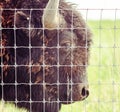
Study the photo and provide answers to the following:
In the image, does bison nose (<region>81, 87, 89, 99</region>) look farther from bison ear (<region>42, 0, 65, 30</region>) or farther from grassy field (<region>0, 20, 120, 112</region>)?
bison ear (<region>42, 0, 65, 30</region>)

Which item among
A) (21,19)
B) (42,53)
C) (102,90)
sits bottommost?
(102,90)

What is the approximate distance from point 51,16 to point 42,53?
0.39 m

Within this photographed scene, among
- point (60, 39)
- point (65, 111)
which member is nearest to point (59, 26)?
point (60, 39)

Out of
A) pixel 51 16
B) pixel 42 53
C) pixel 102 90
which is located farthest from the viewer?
pixel 102 90

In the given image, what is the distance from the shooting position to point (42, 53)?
7.55 meters

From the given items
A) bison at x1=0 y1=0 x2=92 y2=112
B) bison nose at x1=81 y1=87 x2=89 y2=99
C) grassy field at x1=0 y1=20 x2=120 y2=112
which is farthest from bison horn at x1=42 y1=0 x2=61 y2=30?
bison nose at x1=81 y1=87 x2=89 y2=99

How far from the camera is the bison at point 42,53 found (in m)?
7.54

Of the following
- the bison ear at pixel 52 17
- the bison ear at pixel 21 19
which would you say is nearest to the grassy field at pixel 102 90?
the bison ear at pixel 52 17

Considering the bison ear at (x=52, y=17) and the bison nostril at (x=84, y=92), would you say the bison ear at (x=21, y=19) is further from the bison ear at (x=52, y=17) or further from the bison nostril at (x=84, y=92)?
the bison nostril at (x=84, y=92)

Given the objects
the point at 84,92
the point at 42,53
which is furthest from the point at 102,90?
the point at 42,53

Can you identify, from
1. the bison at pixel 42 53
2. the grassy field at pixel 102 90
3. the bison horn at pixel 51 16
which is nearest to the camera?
the bison horn at pixel 51 16

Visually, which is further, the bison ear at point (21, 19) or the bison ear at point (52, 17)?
the bison ear at point (21, 19)

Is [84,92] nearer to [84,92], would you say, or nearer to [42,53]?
[84,92]

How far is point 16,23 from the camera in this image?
7570 millimetres
